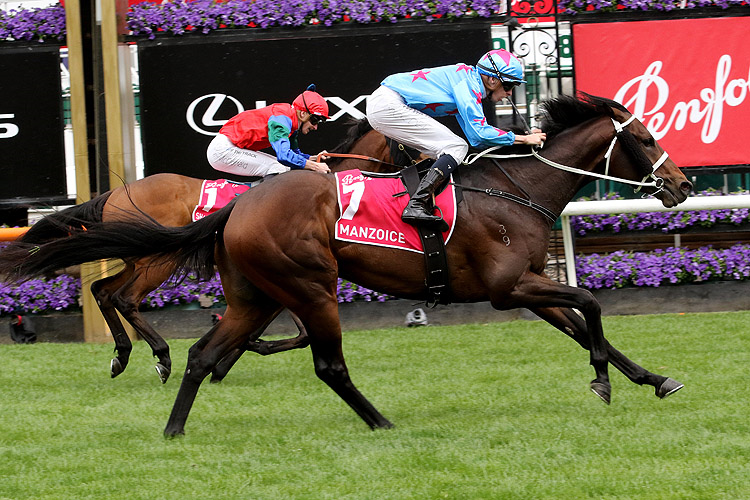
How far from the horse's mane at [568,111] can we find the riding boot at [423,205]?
3.03ft

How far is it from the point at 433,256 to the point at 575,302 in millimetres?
766

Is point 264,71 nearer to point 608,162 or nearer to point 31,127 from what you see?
point 31,127

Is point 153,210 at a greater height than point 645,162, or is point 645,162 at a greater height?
point 645,162

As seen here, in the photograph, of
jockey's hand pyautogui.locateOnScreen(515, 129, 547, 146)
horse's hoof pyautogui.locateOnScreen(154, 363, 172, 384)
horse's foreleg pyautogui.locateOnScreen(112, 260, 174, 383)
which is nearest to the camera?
jockey's hand pyautogui.locateOnScreen(515, 129, 547, 146)

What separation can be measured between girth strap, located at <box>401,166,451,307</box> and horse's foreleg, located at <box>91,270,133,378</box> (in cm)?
269

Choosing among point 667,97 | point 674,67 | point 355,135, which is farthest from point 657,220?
point 355,135

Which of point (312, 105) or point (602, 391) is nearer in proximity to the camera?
point (602, 391)

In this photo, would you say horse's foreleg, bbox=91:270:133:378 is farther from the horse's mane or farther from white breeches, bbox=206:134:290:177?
the horse's mane

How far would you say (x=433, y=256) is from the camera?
5.18m

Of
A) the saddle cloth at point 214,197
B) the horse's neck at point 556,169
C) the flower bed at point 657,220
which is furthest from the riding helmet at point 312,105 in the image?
the flower bed at point 657,220

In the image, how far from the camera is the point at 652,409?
17.4 ft

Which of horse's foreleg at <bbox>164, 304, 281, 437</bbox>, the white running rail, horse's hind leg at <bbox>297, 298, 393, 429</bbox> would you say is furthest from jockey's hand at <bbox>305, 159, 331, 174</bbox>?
the white running rail

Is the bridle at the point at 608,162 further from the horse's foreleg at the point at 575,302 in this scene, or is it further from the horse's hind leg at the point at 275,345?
the horse's hind leg at the point at 275,345

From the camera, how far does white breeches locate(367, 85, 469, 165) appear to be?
5492 mm
